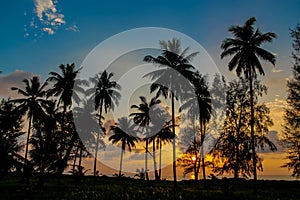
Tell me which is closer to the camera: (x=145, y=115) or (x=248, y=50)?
(x=248, y=50)

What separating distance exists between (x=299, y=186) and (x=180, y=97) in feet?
60.9

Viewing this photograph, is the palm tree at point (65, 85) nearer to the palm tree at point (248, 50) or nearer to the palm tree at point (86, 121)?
the palm tree at point (86, 121)

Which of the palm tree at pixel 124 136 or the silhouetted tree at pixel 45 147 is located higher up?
the palm tree at pixel 124 136

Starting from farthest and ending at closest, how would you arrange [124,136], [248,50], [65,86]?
[124,136] → [65,86] → [248,50]

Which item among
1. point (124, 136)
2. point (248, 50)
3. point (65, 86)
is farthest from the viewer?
point (124, 136)

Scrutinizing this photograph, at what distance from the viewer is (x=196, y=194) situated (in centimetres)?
2780

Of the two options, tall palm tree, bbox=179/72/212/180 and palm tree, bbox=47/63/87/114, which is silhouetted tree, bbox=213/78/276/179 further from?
palm tree, bbox=47/63/87/114

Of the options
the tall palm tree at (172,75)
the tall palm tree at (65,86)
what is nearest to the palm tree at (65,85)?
the tall palm tree at (65,86)

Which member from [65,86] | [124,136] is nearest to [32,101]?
[65,86]

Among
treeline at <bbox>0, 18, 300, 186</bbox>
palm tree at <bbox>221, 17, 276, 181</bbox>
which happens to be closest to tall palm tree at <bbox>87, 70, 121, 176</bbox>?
treeline at <bbox>0, 18, 300, 186</bbox>

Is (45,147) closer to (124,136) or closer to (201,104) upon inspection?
(201,104)

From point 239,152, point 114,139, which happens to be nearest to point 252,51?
point 239,152

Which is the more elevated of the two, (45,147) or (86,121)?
(86,121)

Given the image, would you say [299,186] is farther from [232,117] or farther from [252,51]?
[252,51]
